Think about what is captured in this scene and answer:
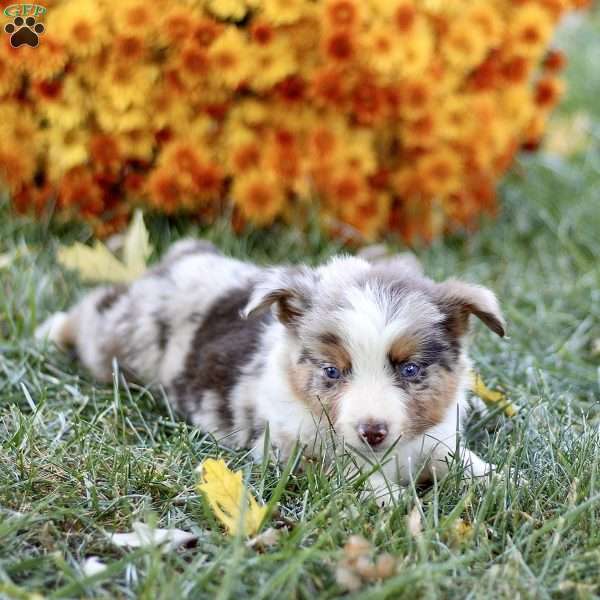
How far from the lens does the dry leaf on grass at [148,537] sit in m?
3.13

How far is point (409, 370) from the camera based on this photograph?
3684 mm

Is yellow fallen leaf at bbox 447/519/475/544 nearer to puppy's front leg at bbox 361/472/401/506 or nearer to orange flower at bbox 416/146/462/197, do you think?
puppy's front leg at bbox 361/472/401/506

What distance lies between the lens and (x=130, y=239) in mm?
5703

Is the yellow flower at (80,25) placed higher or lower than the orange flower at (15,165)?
higher

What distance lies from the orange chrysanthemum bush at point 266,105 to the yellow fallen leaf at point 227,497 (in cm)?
288

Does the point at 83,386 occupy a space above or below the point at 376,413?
below

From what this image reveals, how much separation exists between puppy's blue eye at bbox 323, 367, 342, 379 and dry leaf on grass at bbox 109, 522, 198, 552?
2.71 ft

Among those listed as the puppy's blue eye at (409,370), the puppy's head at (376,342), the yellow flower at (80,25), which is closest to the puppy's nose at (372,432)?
the puppy's head at (376,342)

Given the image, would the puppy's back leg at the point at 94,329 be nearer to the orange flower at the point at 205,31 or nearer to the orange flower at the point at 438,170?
the orange flower at the point at 205,31

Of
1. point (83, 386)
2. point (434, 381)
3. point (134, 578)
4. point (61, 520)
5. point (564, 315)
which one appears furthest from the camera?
point (564, 315)

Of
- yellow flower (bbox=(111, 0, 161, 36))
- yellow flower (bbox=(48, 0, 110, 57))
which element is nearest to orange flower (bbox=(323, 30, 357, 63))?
yellow flower (bbox=(111, 0, 161, 36))

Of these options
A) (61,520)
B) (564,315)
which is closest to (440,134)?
(564,315)

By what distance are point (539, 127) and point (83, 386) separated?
12.9ft

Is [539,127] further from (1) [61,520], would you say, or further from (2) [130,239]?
(1) [61,520]
